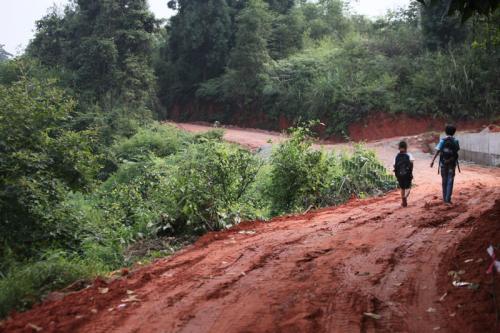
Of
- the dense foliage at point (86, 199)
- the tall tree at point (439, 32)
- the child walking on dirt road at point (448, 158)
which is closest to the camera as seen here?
the dense foliage at point (86, 199)

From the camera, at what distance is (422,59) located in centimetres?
2636

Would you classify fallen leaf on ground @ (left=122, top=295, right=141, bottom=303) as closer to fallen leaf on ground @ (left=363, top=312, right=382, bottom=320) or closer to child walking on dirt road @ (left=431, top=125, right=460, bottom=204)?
fallen leaf on ground @ (left=363, top=312, right=382, bottom=320)

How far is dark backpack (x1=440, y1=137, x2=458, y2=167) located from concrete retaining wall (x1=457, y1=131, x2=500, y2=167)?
26.3 feet

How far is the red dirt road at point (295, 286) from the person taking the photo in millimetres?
4352

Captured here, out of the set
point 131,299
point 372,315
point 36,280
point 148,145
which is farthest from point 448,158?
point 148,145

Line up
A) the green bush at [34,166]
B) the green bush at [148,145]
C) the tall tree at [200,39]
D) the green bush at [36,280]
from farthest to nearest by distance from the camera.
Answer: the tall tree at [200,39] → the green bush at [148,145] → the green bush at [34,166] → the green bush at [36,280]

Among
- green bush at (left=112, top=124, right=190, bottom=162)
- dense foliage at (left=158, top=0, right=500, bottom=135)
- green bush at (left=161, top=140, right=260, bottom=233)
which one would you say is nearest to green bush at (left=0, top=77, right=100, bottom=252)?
green bush at (left=161, top=140, right=260, bottom=233)

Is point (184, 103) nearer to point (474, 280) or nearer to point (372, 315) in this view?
point (474, 280)

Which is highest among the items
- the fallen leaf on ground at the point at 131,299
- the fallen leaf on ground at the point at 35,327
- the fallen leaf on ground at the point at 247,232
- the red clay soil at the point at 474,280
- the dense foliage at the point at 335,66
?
the dense foliage at the point at 335,66

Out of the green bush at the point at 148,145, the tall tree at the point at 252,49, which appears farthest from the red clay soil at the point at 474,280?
the tall tree at the point at 252,49

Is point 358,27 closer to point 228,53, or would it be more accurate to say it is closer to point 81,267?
point 228,53

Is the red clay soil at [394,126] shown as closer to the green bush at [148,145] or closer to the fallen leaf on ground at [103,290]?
the green bush at [148,145]

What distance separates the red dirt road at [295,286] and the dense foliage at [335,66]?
14.1m

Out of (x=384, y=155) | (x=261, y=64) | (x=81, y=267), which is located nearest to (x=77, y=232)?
(x=81, y=267)
